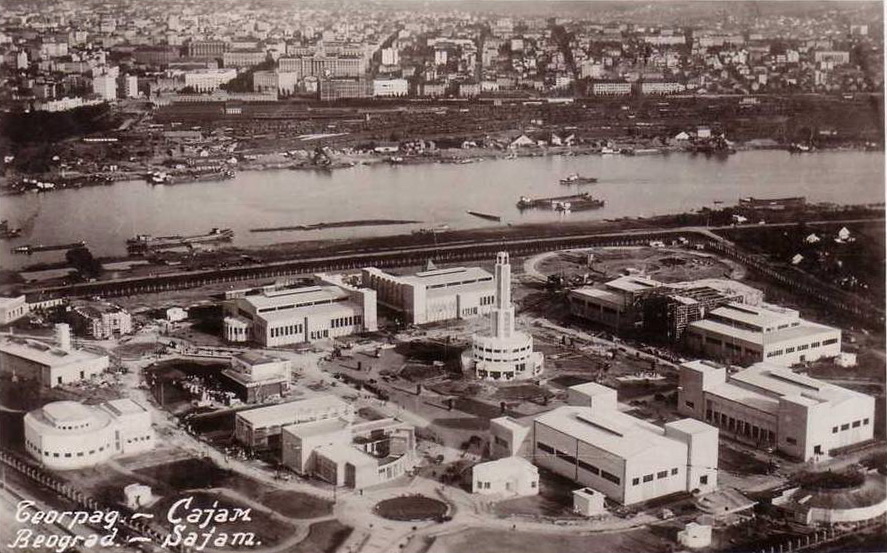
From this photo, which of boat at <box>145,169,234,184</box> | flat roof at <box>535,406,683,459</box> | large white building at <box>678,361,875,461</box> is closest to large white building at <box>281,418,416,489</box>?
flat roof at <box>535,406,683,459</box>

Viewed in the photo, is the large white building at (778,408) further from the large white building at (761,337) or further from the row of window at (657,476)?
the row of window at (657,476)

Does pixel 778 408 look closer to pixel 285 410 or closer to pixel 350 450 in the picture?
pixel 350 450

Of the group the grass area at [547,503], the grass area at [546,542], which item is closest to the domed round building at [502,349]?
the grass area at [547,503]

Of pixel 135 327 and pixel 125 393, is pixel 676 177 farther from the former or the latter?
pixel 125 393

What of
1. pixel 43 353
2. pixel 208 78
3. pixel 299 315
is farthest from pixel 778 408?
pixel 208 78

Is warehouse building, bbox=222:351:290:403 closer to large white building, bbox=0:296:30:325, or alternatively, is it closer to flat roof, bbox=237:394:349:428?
flat roof, bbox=237:394:349:428

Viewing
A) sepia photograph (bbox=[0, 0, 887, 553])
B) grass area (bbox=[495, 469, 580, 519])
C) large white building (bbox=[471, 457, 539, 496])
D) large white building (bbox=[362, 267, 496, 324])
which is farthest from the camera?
large white building (bbox=[362, 267, 496, 324])
